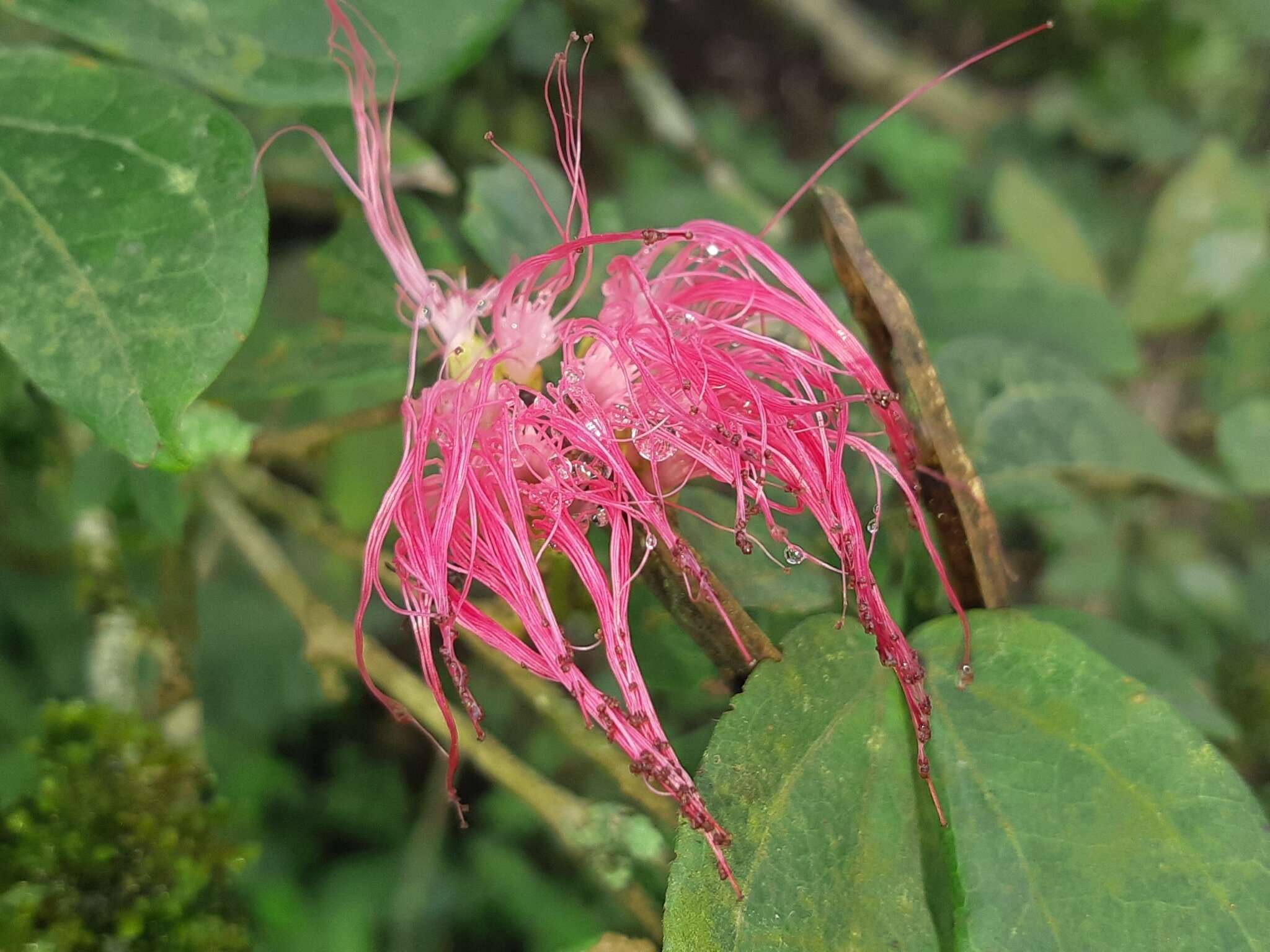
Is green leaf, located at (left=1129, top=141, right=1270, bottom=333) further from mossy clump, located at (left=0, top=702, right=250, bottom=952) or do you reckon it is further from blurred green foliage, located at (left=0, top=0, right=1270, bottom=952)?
mossy clump, located at (left=0, top=702, right=250, bottom=952)

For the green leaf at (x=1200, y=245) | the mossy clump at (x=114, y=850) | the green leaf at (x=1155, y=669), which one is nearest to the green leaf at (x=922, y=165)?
the green leaf at (x=1200, y=245)

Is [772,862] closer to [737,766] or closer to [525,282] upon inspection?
[737,766]

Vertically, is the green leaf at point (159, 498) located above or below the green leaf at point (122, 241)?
below

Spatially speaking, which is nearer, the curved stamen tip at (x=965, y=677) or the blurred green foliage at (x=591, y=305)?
the curved stamen tip at (x=965, y=677)

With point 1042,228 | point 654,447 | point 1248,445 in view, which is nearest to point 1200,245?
point 1042,228

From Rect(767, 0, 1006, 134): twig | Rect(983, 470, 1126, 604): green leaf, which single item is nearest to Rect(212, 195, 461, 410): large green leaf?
Rect(983, 470, 1126, 604): green leaf

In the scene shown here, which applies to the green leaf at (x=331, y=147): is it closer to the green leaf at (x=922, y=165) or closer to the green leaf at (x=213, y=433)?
the green leaf at (x=213, y=433)
